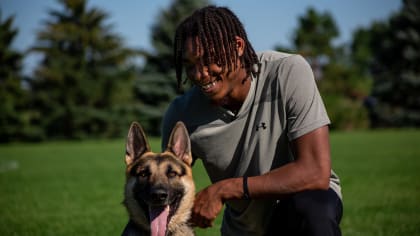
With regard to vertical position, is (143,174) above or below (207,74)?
below

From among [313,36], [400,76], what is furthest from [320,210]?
[313,36]

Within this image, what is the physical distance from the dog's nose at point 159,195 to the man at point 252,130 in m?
0.25

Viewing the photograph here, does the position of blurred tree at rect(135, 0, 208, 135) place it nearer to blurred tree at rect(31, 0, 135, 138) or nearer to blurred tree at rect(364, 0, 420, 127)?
blurred tree at rect(31, 0, 135, 138)

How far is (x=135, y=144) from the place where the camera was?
13.7 feet

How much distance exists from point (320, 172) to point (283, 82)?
733 mm

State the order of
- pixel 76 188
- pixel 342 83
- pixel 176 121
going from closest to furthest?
1. pixel 176 121
2. pixel 76 188
3. pixel 342 83

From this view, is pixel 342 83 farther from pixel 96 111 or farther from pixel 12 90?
pixel 12 90

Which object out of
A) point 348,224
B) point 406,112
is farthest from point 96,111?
point 348,224

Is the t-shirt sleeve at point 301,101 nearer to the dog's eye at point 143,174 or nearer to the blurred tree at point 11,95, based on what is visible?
the dog's eye at point 143,174

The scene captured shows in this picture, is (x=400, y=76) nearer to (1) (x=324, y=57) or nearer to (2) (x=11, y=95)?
(1) (x=324, y=57)

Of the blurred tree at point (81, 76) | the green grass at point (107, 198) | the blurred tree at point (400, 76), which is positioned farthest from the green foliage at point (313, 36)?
the green grass at point (107, 198)

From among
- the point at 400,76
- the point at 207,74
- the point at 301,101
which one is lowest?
the point at 301,101

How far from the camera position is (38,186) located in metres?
11.7

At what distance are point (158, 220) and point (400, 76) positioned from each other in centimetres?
4542
